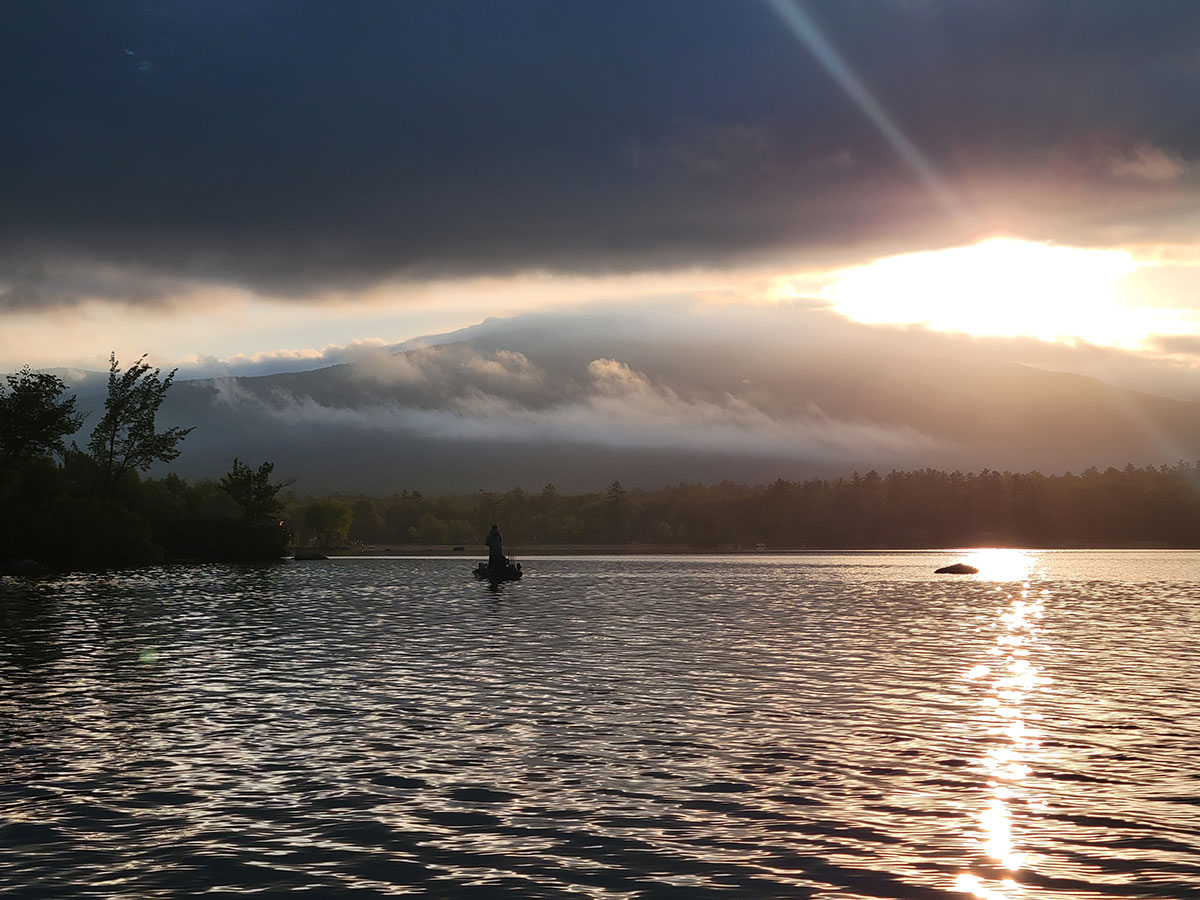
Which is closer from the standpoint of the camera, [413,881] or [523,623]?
[413,881]

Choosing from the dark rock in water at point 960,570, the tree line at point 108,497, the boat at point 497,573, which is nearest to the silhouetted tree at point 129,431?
the tree line at point 108,497

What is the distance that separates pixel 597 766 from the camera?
24797 millimetres

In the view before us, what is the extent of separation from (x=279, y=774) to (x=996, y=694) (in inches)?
888

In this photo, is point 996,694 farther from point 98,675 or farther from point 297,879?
point 98,675

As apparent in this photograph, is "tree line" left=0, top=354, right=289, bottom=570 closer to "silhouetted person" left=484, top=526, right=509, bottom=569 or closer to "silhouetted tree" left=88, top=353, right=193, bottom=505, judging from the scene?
"silhouetted tree" left=88, top=353, right=193, bottom=505

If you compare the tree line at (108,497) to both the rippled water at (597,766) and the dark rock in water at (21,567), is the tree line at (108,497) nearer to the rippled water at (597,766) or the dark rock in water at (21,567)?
the dark rock in water at (21,567)

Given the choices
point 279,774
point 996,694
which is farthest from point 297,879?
point 996,694

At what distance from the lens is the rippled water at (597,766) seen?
17.1m

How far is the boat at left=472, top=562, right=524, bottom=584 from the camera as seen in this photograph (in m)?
116

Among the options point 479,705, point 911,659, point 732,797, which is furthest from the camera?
point 911,659

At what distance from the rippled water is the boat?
5880 centimetres

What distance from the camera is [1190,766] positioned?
24.6m

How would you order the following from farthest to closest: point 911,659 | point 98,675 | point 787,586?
point 787,586 → point 911,659 → point 98,675

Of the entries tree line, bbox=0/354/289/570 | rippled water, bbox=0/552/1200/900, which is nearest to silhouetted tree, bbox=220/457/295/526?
tree line, bbox=0/354/289/570
